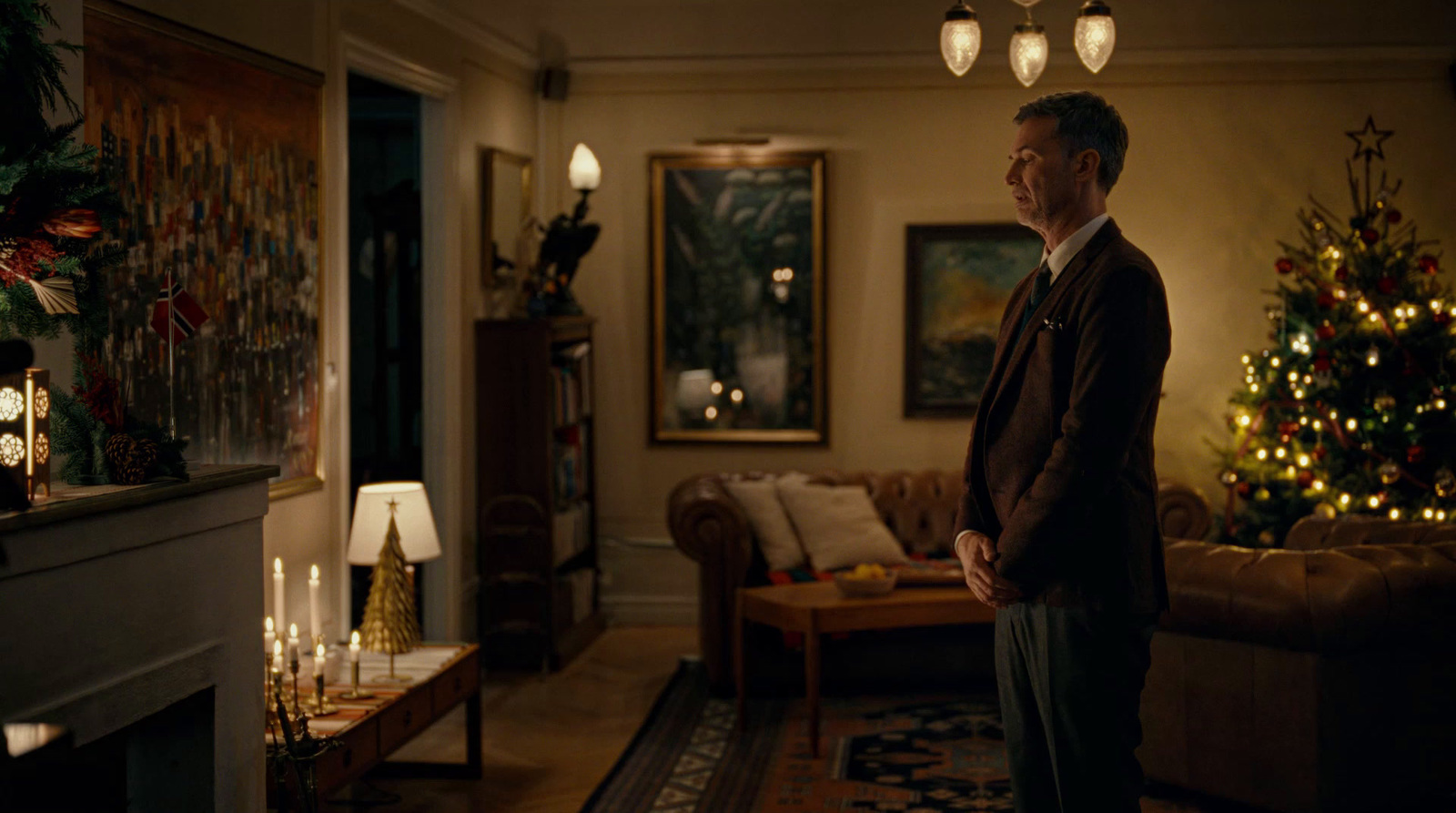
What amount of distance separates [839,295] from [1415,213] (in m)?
2.94

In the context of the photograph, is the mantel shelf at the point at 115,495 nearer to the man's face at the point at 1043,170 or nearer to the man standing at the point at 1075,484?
the man standing at the point at 1075,484

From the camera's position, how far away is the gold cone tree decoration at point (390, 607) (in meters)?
4.19

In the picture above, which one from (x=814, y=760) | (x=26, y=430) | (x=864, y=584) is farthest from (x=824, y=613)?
(x=26, y=430)

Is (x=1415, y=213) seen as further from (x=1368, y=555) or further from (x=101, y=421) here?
(x=101, y=421)

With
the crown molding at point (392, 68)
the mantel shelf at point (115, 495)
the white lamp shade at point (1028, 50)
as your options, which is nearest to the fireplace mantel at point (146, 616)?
the mantel shelf at point (115, 495)

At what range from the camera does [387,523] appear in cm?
440

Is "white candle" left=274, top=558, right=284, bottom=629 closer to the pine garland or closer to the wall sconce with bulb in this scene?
the pine garland

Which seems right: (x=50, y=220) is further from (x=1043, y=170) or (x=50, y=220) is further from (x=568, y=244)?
(x=568, y=244)

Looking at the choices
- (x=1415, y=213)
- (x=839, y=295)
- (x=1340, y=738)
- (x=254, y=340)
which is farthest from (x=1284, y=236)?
(x=254, y=340)

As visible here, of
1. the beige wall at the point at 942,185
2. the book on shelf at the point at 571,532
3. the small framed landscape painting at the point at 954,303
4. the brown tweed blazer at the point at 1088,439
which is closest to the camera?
the brown tweed blazer at the point at 1088,439

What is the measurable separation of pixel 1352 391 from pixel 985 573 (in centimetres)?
470

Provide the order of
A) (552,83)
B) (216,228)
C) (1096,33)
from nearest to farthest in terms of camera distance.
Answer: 1. (216,228)
2. (1096,33)
3. (552,83)

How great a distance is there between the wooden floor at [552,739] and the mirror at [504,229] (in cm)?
169

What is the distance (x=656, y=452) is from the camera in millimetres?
7086
